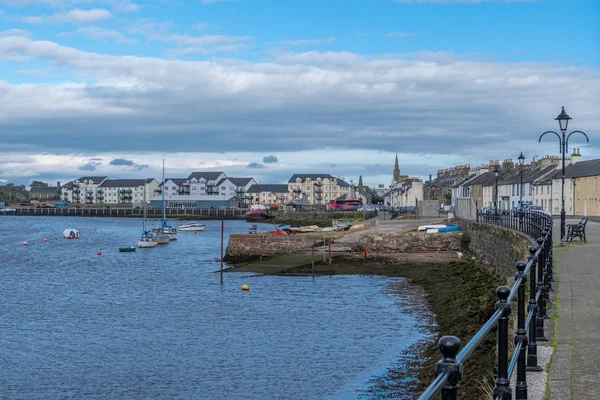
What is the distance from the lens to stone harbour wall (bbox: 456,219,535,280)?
2264 centimetres

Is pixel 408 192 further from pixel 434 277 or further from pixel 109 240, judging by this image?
pixel 434 277

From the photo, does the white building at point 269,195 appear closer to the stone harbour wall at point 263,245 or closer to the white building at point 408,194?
the white building at point 408,194

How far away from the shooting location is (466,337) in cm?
1789

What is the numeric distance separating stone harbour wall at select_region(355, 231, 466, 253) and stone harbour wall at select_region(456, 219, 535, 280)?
1.94 metres

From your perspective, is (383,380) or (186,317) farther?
(186,317)

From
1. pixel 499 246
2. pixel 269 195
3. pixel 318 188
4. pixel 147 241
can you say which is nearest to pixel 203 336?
pixel 499 246

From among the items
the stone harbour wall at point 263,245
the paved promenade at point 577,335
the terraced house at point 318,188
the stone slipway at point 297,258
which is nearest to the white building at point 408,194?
the terraced house at point 318,188

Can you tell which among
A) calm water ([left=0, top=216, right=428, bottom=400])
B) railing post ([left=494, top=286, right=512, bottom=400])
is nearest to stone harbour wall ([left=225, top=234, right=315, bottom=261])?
calm water ([left=0, top=216, right=428, bottom=400])

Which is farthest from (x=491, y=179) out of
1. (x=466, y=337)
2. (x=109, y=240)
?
(x=466, y=337)

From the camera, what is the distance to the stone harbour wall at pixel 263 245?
48.2 meters

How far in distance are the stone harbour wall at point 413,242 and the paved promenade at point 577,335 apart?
28.1 m

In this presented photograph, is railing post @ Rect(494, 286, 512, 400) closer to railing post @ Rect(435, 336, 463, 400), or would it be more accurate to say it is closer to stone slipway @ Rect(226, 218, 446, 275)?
railing post @ Rect(435, 336, 463, 400)

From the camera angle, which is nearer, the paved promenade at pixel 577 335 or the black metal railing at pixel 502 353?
the black metal railing at pixel 502 353

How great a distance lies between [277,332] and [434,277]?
13815 mm
